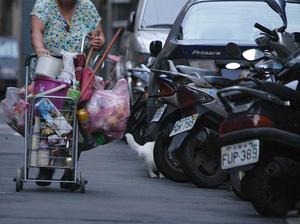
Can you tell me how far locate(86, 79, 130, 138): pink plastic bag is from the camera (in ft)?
33.6

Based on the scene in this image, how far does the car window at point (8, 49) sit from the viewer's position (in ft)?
120

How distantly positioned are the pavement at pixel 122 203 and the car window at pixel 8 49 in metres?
24.0

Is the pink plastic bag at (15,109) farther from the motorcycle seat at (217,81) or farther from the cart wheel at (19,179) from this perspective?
the motorcycle seat at (217,81)

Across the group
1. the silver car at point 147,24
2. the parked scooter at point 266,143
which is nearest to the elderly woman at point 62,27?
the parked scooter at point 266,143

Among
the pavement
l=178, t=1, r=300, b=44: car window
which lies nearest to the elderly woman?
the pavement

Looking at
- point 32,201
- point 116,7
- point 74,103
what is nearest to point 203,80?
point 74,103

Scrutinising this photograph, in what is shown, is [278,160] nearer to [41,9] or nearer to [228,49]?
[228,49]

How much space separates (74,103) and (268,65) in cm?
166

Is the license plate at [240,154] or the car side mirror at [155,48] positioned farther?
the car side mirror at [155,48]

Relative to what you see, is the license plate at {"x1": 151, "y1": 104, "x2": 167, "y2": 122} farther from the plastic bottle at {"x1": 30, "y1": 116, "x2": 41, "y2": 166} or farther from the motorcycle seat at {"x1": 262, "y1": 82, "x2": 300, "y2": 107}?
the motorcycle seat at {"x1": 262, "y1": 82, "x2": 300, "y2": 107}

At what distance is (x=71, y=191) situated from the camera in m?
10.5

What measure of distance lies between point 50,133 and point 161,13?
7.41 m

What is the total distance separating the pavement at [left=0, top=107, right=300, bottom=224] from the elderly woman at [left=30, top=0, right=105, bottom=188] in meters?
0.44

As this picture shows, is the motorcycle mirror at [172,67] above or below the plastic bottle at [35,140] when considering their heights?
above
